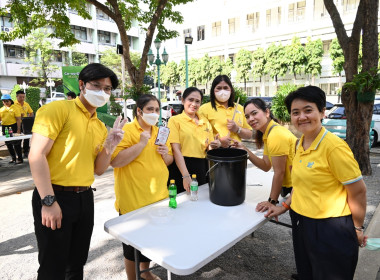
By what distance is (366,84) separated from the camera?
17.7ft

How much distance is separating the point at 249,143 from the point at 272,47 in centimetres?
2077

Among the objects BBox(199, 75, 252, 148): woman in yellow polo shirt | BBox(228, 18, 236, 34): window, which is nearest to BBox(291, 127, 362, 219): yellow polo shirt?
BBox(199, 75, 252, 148): woman in yellow polo shirt

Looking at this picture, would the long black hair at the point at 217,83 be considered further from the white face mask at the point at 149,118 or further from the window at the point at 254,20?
the window at the point at 254,20

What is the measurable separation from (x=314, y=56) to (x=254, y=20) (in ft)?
38.1

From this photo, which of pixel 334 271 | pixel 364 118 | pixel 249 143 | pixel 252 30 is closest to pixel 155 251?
pixel 334 271

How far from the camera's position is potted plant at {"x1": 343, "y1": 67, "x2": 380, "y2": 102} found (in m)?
5.30

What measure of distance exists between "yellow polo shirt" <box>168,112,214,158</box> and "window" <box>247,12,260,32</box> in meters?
34.6

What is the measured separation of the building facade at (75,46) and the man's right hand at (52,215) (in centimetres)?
3041

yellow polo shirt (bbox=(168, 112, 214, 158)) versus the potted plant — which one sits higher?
the potted plant

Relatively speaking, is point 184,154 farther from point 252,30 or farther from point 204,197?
point 252,30

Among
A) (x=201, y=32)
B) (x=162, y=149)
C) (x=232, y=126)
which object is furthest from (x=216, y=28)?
(x=162, y=149)

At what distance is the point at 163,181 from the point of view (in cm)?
227

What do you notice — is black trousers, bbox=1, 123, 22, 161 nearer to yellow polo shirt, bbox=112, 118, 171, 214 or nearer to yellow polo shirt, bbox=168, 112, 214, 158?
yellow polo shirt, bbox=168, 112, 214, 158

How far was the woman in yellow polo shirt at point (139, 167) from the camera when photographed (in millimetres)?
2082
